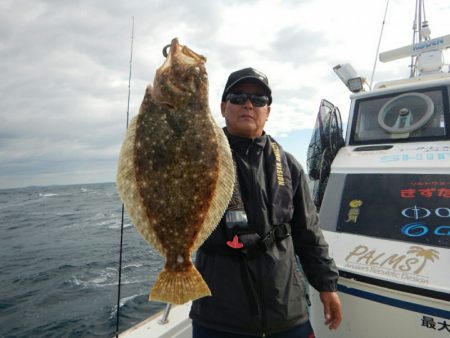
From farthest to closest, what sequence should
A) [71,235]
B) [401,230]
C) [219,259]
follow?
1. [71,235]
2. [401,230]
3. [219,259]

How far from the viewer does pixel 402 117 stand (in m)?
4.56

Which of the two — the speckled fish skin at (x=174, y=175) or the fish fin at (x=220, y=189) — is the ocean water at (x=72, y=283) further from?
the fish fin at (x=220, y=189)

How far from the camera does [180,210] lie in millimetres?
1730

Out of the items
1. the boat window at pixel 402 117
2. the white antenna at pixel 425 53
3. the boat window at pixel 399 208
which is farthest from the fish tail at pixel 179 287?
the white antenna at pixel 425 53

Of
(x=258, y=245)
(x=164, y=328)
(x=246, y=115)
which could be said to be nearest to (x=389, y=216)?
(x=258, y=245)

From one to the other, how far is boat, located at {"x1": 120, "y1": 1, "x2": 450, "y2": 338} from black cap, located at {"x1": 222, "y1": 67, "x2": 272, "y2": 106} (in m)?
1.91

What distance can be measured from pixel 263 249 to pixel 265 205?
318mm

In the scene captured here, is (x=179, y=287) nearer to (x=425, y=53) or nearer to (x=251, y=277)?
(x=251, y=277)

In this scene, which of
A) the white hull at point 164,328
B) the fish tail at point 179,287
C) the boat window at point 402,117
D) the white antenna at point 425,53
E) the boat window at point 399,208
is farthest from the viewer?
the white antenna at point 425,53

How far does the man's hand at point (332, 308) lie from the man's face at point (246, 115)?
147 centimetres

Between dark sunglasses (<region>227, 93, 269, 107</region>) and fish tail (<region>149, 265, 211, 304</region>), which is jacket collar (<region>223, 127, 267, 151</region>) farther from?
fish tail (<region>149, 265, 211, 304</region>)

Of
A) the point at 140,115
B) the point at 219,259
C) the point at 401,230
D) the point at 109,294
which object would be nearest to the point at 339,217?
the point at 401,230

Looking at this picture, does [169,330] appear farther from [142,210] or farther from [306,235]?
[142,210]

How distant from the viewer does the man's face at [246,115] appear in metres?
2.35
